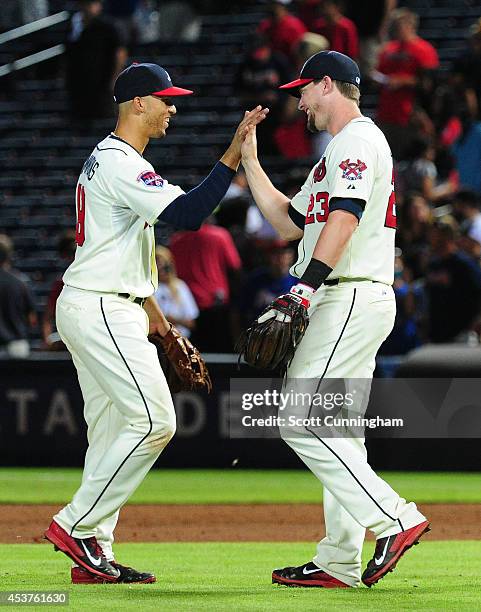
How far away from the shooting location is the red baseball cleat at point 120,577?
249 inches

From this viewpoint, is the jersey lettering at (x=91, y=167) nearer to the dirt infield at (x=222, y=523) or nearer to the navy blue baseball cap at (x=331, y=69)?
the navy blue baseball cap at (x=331, y=69)

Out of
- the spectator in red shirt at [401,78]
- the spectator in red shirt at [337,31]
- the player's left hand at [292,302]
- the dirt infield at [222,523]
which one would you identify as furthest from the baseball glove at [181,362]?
the spectator in red shirt at [337,31]

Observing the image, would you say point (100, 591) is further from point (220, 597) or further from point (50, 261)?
point (50, 261)

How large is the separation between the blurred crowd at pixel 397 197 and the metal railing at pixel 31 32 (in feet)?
9.27

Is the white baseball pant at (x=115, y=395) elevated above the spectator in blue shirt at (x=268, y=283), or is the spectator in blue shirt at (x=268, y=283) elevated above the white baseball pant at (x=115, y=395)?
the white baseball pant at (x=115, y=395)

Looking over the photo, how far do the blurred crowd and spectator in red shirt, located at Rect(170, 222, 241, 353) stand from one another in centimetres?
1

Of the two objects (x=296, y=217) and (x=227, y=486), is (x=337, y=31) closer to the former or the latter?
(x=227, y=486)

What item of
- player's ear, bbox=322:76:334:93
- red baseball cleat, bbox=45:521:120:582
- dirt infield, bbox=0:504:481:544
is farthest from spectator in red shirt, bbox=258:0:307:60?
red baseball cleat, bbox=45:521:120:582

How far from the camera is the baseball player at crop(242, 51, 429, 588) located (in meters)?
5.96

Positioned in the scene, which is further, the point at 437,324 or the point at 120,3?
the point at 120,3

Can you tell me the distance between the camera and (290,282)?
1322 centimetres

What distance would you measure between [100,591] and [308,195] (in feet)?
6.78

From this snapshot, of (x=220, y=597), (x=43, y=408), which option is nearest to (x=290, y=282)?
(x=43, y=408)

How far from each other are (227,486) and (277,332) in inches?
250
